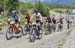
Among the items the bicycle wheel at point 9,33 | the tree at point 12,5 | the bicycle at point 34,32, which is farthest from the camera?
the tree at point 12,5

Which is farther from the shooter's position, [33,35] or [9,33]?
[9,33]

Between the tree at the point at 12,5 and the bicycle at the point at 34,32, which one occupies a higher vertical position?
the bicycle at the point at 34,32

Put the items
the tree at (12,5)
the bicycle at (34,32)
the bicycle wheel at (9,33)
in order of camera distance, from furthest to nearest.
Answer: the tree at (12,5) → the bicycle wheel at (9,33) → the bicycle at (34,32)

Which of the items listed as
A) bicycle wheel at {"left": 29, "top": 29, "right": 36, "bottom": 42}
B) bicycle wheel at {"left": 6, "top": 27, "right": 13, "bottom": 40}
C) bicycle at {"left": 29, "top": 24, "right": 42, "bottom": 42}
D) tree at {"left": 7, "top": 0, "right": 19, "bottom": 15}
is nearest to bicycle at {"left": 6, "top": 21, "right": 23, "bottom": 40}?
bicycle wheel at {"left": 6, "top": 27, "right": 13, "bottom": 40}

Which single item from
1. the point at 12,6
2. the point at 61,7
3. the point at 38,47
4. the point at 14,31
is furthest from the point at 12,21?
the point at 61,7

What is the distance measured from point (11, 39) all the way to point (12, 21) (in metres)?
1.17

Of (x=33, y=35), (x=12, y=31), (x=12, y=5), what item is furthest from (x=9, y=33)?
(x=12, y=5)

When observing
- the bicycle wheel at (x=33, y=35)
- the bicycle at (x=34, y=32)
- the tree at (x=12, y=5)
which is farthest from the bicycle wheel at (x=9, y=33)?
the tree at (x=12, y=5)

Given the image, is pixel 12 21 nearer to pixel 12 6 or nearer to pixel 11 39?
pixel 11 39

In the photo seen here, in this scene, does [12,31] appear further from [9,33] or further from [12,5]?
[12,5]

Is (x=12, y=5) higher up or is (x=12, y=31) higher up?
(x=12, y=31)

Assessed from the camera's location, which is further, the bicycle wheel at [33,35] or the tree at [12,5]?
the tree at [12,5]

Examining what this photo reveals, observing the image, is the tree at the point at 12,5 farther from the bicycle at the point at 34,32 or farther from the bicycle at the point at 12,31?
the bicycle at the point at 34,32

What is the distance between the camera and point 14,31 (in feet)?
69.9
